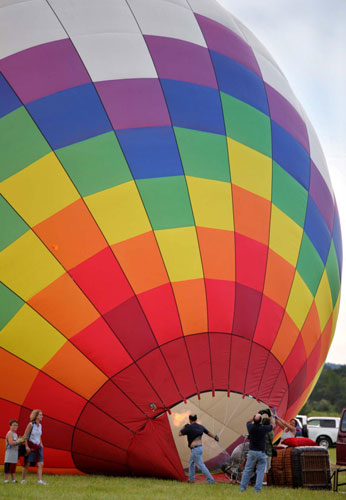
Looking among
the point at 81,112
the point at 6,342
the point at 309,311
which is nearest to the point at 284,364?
the point at 309,311

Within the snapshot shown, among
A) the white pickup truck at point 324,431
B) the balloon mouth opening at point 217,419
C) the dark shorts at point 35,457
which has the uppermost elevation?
the white pickup truck at point 324,431

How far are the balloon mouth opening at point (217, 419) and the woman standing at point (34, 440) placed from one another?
4.69ft

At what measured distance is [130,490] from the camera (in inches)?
263

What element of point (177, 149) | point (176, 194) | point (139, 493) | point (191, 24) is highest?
point (191, 24)

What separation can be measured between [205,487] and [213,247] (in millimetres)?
2652

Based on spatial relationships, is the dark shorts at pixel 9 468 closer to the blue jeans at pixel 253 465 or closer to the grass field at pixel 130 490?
the grass field at pixel 130 490

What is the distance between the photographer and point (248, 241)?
829 centimetres

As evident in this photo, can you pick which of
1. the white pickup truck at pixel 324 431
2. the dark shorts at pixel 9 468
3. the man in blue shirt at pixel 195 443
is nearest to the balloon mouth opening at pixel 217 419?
the man in blue shirt at pixel 195 443

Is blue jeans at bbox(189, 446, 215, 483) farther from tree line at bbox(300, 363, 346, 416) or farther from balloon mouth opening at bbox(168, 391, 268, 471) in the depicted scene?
tree line at bbox(300, 363, 346, 416)

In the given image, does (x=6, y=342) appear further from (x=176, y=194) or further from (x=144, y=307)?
(x=176, y=194)

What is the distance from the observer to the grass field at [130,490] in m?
6.22

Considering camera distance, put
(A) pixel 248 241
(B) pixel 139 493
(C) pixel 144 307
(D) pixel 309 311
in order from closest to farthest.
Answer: (B) pixel 139 493, (C) pixel 144 307, (A) pixel 248 241, (D) pixel 309 311

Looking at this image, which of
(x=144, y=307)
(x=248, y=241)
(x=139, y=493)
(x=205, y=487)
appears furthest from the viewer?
(x=248, y=241)

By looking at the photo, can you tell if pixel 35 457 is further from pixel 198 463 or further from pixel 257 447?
pixel 257 447
